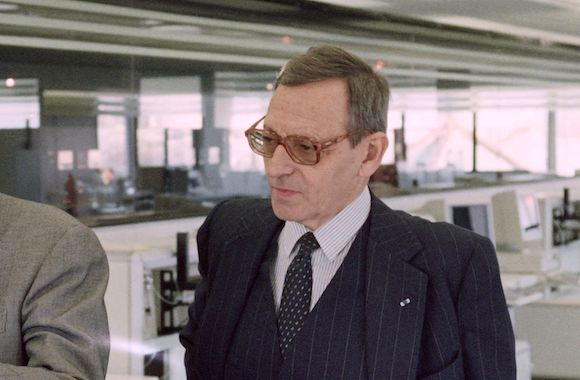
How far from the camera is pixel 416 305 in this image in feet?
5.39

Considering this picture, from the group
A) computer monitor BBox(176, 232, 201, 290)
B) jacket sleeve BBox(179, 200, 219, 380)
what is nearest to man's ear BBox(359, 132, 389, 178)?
jacket sleeve BBox(179, 200, 219, 380)

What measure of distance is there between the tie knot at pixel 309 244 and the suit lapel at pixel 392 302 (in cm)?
9

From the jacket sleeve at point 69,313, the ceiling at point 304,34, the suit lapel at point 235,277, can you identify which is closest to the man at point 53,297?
the jacket sleeve at point 69,313

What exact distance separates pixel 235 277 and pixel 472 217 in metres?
4.57

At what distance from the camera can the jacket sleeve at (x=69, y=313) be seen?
58.7 inches

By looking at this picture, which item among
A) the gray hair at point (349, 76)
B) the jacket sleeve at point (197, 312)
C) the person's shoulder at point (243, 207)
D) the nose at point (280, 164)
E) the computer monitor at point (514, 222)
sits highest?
the gray hair at point (349, 76)

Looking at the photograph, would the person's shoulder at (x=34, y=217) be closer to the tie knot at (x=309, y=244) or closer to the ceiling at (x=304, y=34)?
the tie knot at (x=309, y=244)

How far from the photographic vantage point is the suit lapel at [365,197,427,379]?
1.61 m

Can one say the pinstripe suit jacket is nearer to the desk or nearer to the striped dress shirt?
the striped dress shirt

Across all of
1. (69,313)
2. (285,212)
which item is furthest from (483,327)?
(69,313)

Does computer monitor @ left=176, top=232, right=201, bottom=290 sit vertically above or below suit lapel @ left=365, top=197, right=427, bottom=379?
below

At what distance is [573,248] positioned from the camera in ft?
24.2

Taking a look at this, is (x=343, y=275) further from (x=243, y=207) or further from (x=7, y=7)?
(x=7, y=7)

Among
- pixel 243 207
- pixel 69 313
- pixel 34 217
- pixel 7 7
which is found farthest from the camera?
pixel 7 7
